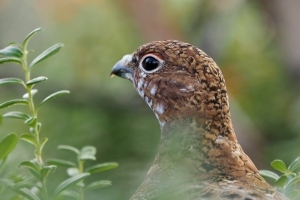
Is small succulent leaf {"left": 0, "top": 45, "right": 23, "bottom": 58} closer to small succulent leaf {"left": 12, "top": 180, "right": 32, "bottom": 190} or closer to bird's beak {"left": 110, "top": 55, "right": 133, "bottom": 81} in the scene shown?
small succulent leaf {"left": 12, "top": 180, "right": 32, "bottom": 190}

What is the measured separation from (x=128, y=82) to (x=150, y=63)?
4.84ft

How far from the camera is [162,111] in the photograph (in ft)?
7.75

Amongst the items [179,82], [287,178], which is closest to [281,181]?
[287,178]

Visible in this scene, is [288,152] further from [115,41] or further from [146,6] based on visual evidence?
[146,6]

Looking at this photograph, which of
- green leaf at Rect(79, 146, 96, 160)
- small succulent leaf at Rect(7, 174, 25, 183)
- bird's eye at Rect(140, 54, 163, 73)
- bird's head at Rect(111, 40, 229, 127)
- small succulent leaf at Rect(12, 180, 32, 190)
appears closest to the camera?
small succulent leaf at Rect(12, 180, 32, 190)

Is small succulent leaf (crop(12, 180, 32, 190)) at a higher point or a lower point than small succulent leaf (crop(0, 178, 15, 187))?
lower

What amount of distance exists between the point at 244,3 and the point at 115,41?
1.31 metres

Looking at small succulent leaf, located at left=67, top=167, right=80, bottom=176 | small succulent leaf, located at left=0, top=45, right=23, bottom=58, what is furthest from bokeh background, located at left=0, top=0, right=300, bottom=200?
small succulent leaf, located at left=0, top=45, right=23, bottom=58

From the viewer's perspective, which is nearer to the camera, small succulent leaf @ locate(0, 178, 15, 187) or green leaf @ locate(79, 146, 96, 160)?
small succulent leaf @ locate(0, 178, 15, 187)

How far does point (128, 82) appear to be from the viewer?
3.89m

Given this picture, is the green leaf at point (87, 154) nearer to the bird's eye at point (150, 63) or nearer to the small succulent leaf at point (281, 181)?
the small succulent leaf at point (281, 181)

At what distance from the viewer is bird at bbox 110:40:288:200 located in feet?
6.30

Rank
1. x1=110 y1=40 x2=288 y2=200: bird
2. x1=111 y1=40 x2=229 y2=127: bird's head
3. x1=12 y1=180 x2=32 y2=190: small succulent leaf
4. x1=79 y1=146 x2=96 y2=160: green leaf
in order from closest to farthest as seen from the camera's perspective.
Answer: x1=12 y1=180 x2=32 y2=190: small succulent leaf → x1=79 y1=146 x2=96 y2=160: green leaf → x1=110 y1=40 x2=288 y2=200: bird → x1=111 y1=40 x2=229 y2=127: bird's head

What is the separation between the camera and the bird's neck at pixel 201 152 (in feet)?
6.51
